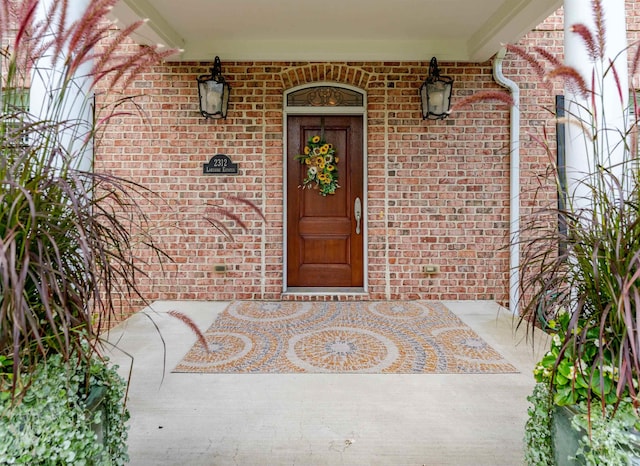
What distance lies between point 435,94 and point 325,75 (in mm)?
1202

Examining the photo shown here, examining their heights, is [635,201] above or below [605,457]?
above

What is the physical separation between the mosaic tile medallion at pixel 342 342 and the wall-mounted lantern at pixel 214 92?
6.80ft

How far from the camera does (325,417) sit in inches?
72.8

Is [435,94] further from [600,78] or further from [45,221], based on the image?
[45,221]

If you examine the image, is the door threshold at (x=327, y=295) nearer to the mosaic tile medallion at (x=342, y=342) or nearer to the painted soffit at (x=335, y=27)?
the mosaic tile medallion at (x=342, y=342)

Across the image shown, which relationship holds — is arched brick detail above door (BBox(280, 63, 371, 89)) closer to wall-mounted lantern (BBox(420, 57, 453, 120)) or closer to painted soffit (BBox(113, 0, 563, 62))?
painted soffit (BBox(113, 0, 563, 62))

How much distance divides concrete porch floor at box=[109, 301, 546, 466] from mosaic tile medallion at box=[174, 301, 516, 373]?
136mm

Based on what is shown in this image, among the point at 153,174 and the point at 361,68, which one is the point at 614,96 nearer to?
the point at 361,68

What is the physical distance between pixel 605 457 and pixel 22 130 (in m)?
1.65

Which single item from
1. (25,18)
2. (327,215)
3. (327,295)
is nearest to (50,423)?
(25,18)

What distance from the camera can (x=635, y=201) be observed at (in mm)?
1066

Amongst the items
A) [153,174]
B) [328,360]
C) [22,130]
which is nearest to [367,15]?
[153,174]

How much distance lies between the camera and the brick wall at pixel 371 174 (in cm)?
415

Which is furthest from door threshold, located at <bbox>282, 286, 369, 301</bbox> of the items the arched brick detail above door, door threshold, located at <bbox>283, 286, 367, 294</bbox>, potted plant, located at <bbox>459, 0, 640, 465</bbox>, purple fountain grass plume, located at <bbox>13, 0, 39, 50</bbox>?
purple fountain grass plume, located at <bbox>13, 0, 39, 50</bbox>
